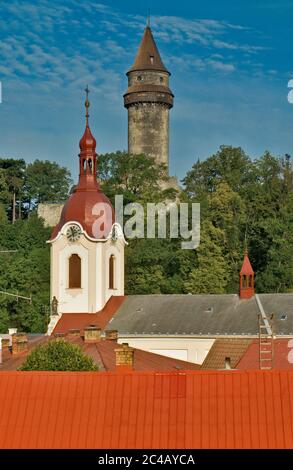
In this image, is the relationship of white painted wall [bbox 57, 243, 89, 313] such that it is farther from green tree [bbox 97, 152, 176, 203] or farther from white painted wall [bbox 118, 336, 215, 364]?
green tree [bbox 97, 152, 176, 203]

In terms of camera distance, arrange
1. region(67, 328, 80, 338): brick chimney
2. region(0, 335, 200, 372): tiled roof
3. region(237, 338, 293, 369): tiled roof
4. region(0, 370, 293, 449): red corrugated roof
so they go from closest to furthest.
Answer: region(0, 370, 293, 449): red corrugated roof < region(237, 338, 293, 369): tiled roof < region(0, 335, 200, 372): tiled roof < region(67, 328, 80, 338): brick chimney

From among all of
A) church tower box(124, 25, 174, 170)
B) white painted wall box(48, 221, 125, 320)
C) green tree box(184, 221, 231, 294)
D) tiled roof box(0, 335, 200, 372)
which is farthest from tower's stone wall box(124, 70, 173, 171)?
tiled roof box(0, 335, 200, 372)

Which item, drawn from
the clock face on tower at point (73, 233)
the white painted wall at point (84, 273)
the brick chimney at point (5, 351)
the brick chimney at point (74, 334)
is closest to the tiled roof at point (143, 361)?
the brick chimney at point (74, 334)

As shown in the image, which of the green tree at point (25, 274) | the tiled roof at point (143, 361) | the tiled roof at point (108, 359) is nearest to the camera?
the tiled roof at point (108, 359)

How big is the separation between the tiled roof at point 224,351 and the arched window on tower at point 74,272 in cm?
822

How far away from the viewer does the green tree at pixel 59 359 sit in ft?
108

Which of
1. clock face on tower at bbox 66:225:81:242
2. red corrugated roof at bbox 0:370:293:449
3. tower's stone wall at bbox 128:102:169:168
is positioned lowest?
red corrugated roof at bbox 0:370:293:449

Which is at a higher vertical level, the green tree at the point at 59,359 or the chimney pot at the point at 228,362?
the chimney pot at the point at 228,362

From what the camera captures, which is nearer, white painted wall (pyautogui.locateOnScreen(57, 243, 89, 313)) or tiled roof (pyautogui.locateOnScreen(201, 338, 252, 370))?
tiled roof (pyautogui.locateOnScreen(201, 338, 252, 370))

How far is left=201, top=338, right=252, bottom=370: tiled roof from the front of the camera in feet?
148

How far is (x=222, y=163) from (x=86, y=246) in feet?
106

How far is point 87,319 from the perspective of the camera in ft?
165

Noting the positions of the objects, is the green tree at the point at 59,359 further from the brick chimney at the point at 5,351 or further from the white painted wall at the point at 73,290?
the white painted wall at the point at 73,290

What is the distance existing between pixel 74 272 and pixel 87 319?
2.57 meters
